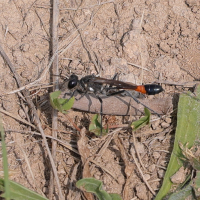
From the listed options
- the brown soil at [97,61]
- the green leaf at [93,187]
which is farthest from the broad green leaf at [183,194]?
the green leaf at [93,187]

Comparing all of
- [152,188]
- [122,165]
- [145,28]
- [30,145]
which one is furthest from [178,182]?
[145,28]

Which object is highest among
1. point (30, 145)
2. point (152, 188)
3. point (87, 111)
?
point (87, 111)

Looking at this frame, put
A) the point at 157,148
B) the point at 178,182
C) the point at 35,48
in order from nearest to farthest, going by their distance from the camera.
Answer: the point at 178,182 < the point at 157,148 < the point at 35,48

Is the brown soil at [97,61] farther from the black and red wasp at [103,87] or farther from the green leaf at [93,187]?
the green leaf at [93,187]

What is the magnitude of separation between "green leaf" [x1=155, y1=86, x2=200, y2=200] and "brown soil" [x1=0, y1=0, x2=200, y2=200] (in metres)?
0.13

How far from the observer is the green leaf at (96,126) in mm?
3928

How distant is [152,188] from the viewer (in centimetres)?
372

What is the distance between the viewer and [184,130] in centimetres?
389

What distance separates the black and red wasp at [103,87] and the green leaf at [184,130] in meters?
0.38

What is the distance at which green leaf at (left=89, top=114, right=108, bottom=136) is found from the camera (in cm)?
393

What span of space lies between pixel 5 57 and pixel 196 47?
2695 millimetres

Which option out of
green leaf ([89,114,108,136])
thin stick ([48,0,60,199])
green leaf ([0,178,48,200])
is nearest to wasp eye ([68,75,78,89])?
thin stick ([48,0,60,199])

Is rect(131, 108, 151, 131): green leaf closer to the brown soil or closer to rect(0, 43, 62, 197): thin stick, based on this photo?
the brown soil

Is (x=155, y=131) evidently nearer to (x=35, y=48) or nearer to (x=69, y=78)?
(x=69, y=78)
